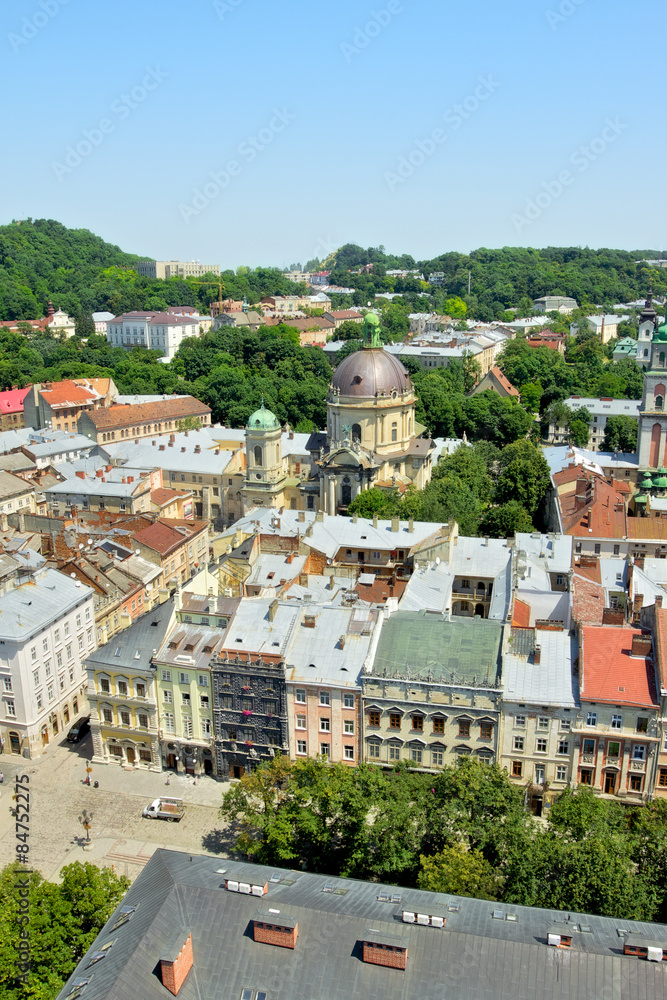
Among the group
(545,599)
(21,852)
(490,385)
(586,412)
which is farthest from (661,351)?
(21,852)

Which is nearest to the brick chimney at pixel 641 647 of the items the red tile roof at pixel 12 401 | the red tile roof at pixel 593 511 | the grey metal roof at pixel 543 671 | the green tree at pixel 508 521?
the grey metal roof at pixel 543 671

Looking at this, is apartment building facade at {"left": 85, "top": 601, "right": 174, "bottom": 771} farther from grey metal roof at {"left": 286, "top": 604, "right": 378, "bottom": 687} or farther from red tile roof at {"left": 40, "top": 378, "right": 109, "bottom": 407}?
red tile roof at {"left": 40, "top": 378, "right": 109, "bottom": 407}

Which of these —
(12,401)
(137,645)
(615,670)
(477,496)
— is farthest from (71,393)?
(615,670)

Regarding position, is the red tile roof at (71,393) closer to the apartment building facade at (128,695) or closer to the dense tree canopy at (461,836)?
the apartment building facade at (128,695)

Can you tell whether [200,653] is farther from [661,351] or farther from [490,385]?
[490,385]

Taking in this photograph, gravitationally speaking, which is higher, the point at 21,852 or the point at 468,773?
the point at 468,773
